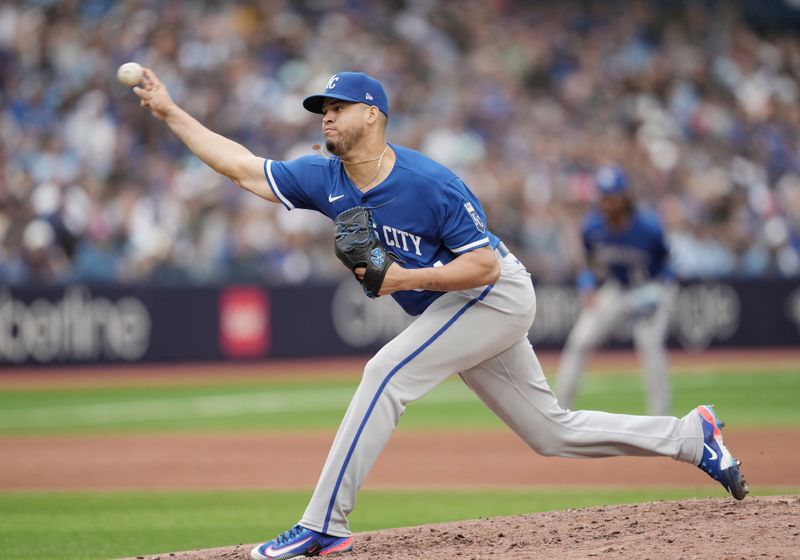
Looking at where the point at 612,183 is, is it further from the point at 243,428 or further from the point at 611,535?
the point at 611,535

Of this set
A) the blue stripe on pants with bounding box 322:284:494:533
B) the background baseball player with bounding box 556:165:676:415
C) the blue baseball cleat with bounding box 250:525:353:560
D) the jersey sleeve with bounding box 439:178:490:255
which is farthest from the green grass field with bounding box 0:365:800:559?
the jersey sleeve with bounding box 439:178:490:255

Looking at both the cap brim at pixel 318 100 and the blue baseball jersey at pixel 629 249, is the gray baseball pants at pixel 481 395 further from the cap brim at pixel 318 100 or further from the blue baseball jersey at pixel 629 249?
the blue baseball jersey at pixel 629 249

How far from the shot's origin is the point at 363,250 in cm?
523

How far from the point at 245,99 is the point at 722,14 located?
10956mm

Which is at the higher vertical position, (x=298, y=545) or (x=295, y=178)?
(x=295, y=178)

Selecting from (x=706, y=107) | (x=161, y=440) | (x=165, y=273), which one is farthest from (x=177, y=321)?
(x=706, y=107)

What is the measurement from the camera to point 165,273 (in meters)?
17.9

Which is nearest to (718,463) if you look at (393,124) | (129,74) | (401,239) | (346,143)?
(401,239)

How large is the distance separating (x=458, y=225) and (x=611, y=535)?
5.42ft

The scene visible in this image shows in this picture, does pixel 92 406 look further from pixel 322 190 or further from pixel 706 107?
pixel 706 107

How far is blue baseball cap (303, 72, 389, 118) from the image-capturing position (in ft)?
17.7

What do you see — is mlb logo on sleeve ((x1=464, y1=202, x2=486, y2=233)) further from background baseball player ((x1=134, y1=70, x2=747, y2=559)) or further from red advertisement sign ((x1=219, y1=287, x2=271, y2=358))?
red advertisement sign ((x1=219, y1=287, x2=271, y2=358))

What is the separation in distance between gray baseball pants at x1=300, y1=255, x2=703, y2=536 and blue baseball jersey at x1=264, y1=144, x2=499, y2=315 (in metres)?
0.24

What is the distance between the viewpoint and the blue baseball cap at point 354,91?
17.7ft
